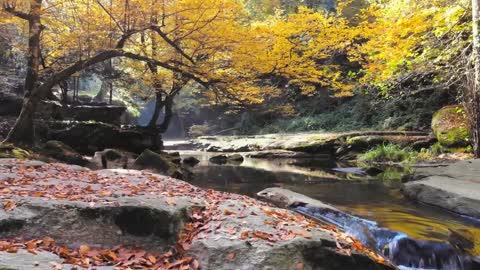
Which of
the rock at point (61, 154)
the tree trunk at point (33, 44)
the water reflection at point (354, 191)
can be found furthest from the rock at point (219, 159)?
the tree trunk at point (33, 44)

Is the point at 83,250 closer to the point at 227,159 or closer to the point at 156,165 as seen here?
the point at 156,165

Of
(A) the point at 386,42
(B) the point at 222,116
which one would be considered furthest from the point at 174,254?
(B) the point at 222,116

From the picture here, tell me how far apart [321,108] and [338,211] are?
20.3m

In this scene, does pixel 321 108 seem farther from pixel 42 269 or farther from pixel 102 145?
pixel 42 269

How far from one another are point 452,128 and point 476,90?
3.12 m

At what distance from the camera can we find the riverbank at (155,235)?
11.8ft

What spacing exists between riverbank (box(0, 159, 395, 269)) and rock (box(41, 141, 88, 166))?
682 centimetres

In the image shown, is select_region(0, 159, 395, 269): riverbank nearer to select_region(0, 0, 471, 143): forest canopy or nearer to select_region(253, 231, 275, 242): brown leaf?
select_region(253, 231, 275, 242): brown leaf

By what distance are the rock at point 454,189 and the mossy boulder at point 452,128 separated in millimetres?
3550

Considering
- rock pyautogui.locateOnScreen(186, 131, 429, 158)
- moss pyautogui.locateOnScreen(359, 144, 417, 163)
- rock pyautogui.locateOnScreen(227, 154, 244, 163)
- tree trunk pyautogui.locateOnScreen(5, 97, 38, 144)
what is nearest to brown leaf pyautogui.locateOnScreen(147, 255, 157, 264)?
tree trunk pyautogui.locateOnScreen(5, 97, 38, 144)

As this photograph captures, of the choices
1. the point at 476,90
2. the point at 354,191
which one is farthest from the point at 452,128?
the point at 354,191

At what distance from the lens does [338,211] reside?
22.4 ft

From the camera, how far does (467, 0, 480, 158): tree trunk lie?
9.00 meters

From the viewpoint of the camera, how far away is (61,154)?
1166cm
